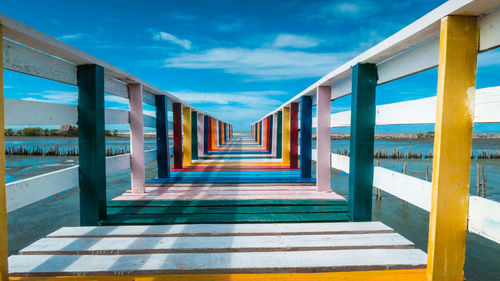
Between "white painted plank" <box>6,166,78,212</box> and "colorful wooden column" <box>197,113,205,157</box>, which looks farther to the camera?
"colorful wooden column" <box>197,113,205,157</box>

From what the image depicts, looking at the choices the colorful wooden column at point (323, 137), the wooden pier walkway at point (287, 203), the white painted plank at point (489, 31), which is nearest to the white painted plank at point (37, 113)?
the wooden pier walkway at point (287, 203)

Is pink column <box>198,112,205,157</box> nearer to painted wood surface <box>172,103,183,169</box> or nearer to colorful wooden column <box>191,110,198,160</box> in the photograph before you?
colorful wooden column <box>191,110,198,160</box>

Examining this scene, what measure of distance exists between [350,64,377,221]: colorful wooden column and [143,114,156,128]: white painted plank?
2.92 metres

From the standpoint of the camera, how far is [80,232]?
2029mm

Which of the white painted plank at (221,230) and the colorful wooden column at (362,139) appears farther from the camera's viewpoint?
the colorful wooden column at (362,139)

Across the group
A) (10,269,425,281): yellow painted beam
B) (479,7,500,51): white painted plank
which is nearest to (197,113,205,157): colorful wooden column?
(10,269,425,281): yellow painted beam

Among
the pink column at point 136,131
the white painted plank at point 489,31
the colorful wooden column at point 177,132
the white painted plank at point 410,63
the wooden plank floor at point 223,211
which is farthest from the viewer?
the colorful wooden column at point 177,132

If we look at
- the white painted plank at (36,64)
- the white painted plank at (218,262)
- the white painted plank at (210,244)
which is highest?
the white painted plank at (36,64)

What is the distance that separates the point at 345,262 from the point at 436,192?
69 centimetres

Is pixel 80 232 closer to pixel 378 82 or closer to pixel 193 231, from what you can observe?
pixel 193 231

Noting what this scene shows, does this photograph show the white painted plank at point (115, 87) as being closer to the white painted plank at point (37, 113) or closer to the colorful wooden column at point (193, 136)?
the white painted plank at point (37, 113)

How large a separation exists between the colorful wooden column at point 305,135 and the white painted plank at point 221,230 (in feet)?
7.26

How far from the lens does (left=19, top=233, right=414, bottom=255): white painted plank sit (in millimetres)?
1722

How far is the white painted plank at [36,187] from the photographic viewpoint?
162cm
